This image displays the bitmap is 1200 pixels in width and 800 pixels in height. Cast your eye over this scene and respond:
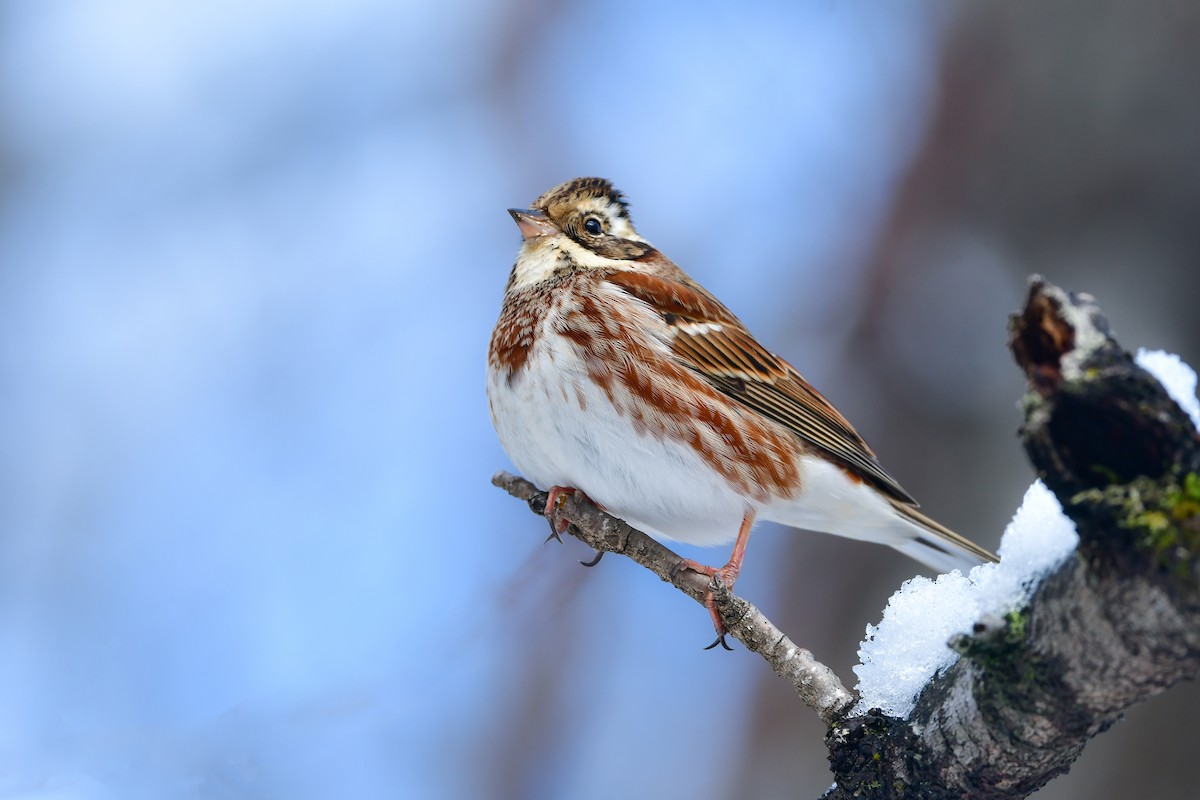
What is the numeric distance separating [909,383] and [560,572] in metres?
2.10

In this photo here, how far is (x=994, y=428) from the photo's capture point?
4.80 m

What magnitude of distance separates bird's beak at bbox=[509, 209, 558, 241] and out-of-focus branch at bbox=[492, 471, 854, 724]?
1.14 m

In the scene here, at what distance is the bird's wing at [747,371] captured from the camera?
404 centimetres

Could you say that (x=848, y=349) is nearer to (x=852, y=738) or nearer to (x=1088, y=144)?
(x=1088, y=144)

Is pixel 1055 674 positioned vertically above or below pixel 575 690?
below

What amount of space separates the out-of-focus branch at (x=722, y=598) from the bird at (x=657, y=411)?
0.16 meters

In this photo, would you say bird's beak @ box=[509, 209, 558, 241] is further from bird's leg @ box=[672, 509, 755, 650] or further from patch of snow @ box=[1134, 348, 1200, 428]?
patch of snow @ box=[1134, 348, 1200, 428]

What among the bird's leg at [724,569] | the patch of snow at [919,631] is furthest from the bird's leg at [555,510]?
the patch of snow at [919,631]

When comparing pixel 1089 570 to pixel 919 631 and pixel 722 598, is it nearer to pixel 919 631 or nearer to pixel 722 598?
pixel 919 631

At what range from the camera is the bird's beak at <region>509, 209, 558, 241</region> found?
4.22m

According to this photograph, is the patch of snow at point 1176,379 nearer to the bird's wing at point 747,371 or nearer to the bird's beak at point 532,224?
the bird's wing at point 747,371

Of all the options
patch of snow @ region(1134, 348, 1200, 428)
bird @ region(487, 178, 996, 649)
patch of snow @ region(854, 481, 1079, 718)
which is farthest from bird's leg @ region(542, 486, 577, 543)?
patch of snow @ region(1134, 348, 1200, 428)

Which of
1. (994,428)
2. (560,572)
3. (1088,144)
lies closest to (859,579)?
(994,428)

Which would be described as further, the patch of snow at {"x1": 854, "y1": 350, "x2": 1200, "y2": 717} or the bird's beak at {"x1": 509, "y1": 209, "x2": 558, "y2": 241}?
the bird's beak at {"x1": 509, "y1": 209, "x2": 558, "y2": 241}
